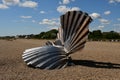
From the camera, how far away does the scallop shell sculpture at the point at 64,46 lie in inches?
530

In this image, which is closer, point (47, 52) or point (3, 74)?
point (3, 74)

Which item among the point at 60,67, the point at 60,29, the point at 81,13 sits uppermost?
the point at 81,13

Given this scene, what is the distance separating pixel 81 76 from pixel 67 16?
4.56m

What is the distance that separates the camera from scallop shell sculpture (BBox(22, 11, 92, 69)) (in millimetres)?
13461

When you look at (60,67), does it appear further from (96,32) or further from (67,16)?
(96,32)

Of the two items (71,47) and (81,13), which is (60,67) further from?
(81,13)

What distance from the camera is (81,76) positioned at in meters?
11.1

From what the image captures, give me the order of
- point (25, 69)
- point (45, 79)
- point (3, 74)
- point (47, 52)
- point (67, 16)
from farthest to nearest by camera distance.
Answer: point (67, 16)
point (47, 52)
point (25, 69)
point (3, 74)
point (45, 79)

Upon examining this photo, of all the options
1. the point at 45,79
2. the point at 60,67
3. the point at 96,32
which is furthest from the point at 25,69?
the point at 96,32

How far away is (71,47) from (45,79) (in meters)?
4.55

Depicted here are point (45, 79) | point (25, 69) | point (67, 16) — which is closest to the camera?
point (45, 79)

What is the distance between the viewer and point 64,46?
15.0 m

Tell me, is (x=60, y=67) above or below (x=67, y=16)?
below

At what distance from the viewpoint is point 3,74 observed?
11445 millimetres
